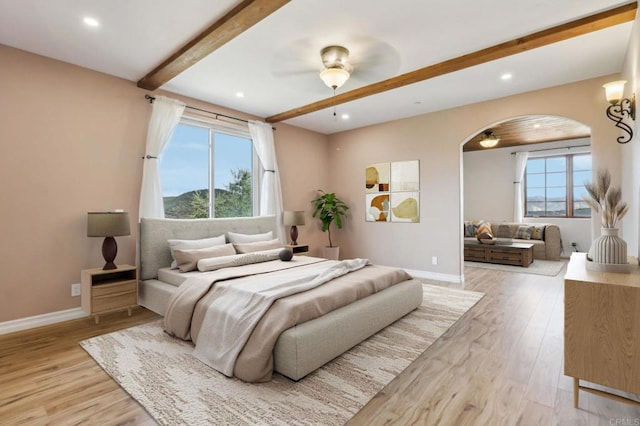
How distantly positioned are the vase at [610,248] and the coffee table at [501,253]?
4.73 m

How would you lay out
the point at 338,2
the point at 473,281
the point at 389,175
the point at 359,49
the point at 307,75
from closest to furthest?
the point at 338,2 → the point at 359,49 → the point at 307,75 → the point at 473,281 → the point at 389,175

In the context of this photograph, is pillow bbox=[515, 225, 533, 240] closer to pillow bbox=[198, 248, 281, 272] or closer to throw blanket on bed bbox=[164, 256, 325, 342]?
pillow bbox=[198, 248, 281, 272]

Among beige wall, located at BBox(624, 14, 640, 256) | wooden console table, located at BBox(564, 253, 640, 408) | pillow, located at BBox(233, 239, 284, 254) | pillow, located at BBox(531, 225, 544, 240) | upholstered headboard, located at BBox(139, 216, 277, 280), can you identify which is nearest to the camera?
wooden console table, located at BBox(564, 253, 640, 408)

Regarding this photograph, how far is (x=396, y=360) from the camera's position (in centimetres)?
250

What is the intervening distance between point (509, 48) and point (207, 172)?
4224mm

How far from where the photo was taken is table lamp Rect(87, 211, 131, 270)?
3.31 metres

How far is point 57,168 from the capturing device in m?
3.41

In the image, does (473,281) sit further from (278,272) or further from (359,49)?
(359,49)

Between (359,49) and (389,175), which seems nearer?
(359,49)

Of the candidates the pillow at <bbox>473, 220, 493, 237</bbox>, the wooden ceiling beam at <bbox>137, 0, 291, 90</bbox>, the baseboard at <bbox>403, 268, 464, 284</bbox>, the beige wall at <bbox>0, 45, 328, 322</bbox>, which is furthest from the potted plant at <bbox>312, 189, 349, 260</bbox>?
the wooden ceiling beam at <bbox>137, 0, 291, 90</bbox>

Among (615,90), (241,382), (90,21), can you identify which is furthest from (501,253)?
(90,21)

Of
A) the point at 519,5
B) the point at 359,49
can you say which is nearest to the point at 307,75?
the point at 359,49

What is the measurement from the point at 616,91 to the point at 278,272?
3.71m

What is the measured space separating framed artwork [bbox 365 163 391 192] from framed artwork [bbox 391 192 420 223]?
28 cm
